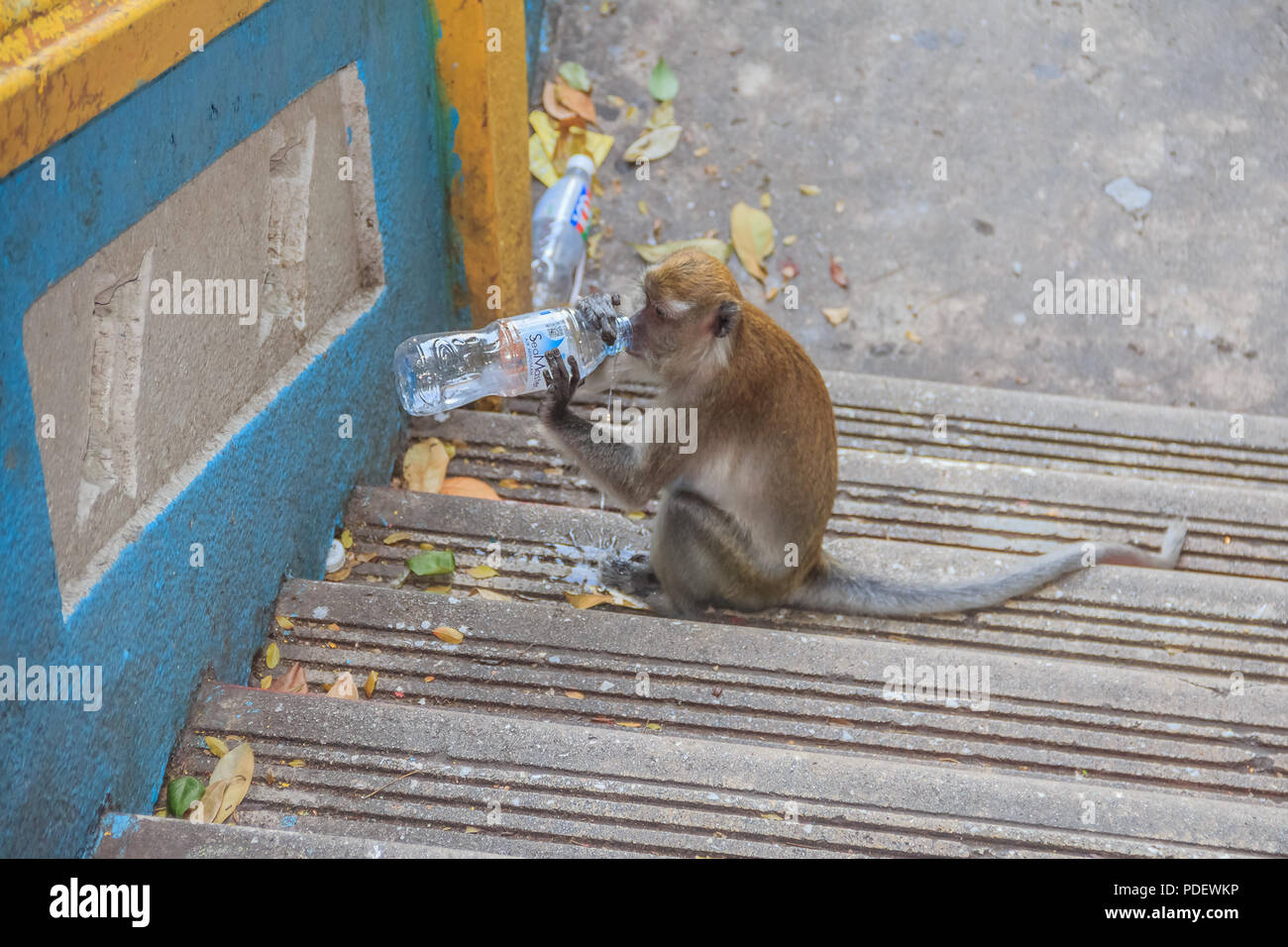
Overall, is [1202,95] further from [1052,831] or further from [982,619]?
[1052,831]

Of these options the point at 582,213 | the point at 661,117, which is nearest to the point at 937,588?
the point at 582,213

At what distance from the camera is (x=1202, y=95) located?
21.9ft

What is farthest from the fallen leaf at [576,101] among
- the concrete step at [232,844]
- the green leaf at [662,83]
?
the concrete step at [232,844]

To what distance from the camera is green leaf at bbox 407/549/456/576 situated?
366 centimetres

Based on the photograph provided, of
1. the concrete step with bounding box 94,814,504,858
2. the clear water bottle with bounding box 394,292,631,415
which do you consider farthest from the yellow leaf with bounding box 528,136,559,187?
the concrete step with bounding box 94,814,504,858

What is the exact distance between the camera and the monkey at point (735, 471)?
337cm

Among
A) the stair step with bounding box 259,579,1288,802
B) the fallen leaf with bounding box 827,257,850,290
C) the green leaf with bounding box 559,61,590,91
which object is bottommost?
the stair step with bounding box 259,579,1288,802

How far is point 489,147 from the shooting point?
4262mm

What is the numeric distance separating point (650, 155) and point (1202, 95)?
3136 millimetres

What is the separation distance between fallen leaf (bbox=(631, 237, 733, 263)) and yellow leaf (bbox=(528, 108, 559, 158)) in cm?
68

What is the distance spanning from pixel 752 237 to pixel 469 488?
99.8 inches

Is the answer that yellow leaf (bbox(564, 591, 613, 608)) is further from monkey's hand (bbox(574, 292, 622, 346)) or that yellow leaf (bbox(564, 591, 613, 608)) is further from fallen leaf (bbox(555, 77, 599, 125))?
fallen leaf (bbox(555, 77, 599, 125))

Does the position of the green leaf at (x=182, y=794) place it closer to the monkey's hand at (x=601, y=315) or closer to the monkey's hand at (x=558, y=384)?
the monkey's hand at (x=558, y=384)

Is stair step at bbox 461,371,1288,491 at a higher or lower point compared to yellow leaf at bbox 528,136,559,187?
lower
